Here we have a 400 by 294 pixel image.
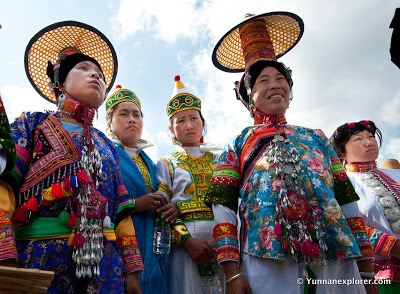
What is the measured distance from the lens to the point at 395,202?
3.91 meters

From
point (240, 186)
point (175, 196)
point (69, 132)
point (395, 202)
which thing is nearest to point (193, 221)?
point (175, 196)

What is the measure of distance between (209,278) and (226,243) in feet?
2.69

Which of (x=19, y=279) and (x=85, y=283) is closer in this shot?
(x=19, y=279)

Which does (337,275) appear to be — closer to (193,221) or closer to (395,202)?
(193,221)

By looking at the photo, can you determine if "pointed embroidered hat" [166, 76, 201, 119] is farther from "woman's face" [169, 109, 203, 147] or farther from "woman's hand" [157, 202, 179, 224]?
"woman's hand" [157, 202, 179, 224]

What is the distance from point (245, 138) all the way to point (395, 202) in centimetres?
218

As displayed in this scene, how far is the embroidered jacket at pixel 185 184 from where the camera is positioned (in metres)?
3.23

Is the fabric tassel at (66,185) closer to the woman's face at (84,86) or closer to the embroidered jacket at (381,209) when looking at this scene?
the woman's face at (84,86)

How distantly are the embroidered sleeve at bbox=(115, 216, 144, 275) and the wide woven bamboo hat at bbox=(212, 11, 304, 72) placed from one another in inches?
70.9

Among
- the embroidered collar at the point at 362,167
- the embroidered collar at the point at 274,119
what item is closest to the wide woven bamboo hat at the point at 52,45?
the embroidered collar at the point at 274,119

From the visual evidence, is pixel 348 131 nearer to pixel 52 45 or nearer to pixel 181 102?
pixel 181 102

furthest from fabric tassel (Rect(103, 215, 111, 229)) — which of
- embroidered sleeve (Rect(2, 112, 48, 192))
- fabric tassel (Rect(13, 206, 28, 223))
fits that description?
embroidered sleeve (Rect(2, 112, 48, 192))

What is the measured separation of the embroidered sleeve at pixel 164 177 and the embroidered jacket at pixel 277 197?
0.89 m

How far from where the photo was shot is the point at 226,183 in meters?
2.59
